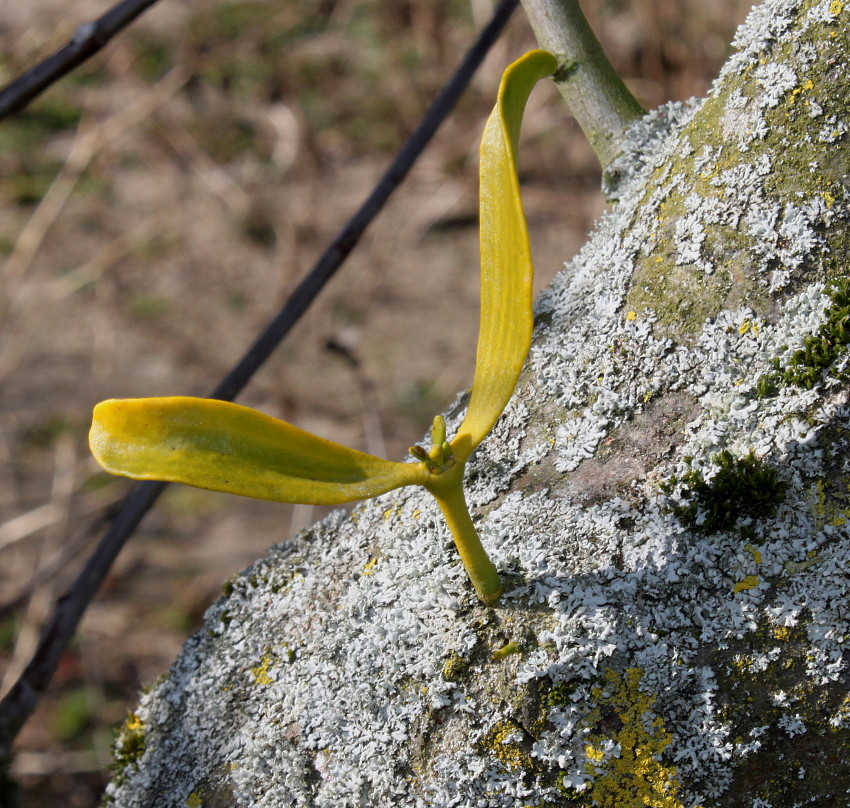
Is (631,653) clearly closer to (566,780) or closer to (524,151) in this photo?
(566,780)

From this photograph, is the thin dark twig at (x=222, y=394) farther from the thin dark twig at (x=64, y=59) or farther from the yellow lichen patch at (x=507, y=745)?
the yellow lichen patch at (x=507, y=745)

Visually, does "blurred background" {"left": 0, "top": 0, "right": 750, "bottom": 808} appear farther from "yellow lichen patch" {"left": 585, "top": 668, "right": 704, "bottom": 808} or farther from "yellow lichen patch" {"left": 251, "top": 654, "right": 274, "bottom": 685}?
"yellow lichen patch" {"left": 585, "top": 668, "right": 704, "bottom": 808}

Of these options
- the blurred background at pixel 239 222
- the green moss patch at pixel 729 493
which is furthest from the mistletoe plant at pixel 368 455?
the blurred background at pixel 239 222

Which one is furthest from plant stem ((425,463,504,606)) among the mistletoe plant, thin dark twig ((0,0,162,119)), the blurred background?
the blurred background

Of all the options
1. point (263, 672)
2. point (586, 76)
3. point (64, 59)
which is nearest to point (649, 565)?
point (263, 672)

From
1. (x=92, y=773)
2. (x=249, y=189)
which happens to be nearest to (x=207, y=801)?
(x=92, y=773)
